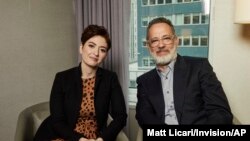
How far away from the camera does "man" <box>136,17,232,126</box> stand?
1607mm

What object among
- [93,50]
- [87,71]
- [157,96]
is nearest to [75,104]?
[87,71]

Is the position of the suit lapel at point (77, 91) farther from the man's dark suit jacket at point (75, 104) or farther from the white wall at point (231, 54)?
the white wall at point (231, 54)

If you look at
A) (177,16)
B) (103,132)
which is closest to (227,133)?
(103,132)

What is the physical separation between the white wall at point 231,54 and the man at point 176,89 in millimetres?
496

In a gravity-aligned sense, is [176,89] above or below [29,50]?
below

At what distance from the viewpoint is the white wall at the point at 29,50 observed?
1944 millimetres

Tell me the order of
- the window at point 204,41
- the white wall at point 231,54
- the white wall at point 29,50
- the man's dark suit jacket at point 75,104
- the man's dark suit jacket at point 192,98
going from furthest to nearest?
1. the window at point 204,41
2. the white wall at point 231,54
3. the white wall at point 29,50
4. the man's dark suit jacket at point 75,104
5. the man's dark suit jacket at point 192,98

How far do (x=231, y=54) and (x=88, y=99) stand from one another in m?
1.16

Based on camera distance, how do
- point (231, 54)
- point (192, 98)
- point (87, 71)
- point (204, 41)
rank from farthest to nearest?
point (204, 41) < point (231, 54) < point (87, 71) < point (192, 98)

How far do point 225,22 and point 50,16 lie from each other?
142cm

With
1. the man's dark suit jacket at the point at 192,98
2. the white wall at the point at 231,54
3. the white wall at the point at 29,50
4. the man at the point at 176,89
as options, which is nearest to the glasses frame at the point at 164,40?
the man at the point at 176,89

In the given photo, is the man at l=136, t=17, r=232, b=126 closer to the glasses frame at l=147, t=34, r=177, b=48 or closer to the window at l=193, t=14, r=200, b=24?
the glasses frame at l=147, t=34, r=177, b=48

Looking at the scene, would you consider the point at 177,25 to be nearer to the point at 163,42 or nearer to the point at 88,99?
the point at 163,42

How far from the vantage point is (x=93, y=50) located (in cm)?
167
